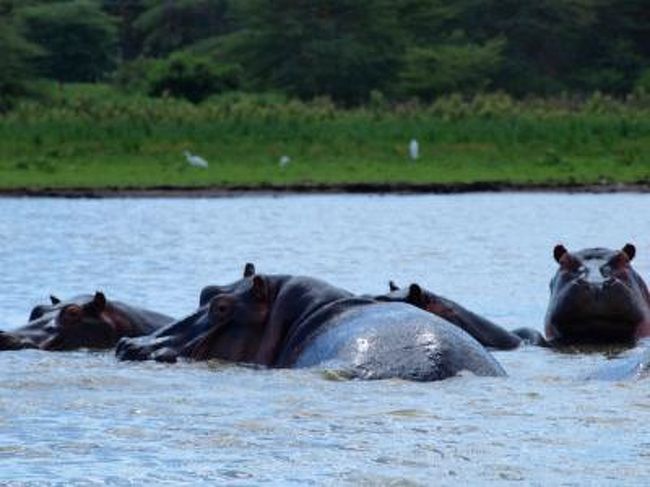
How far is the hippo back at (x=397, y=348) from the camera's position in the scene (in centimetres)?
724

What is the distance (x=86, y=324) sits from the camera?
30.8 ft

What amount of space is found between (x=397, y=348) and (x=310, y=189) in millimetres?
25256

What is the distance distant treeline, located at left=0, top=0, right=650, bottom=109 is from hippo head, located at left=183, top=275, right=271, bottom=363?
42.3 metres

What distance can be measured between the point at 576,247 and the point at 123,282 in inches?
222

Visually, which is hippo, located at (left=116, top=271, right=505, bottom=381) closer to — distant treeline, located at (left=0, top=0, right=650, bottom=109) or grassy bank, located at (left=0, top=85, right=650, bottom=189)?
grassy bank, located at (left=0, top=85, right=650, bottom=189)

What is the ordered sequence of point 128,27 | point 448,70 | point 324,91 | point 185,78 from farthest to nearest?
point 128,27 → point 324,91 → point 448,70 → point 185,78

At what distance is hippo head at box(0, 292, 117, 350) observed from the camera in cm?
924

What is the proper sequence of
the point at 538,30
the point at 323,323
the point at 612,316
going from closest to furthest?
the point at 323,323
the point at 612,316
the point at 538,30

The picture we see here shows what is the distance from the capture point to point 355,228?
24.0m

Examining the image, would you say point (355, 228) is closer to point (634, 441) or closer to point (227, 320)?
point (227, 320)

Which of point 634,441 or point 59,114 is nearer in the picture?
point 634,441

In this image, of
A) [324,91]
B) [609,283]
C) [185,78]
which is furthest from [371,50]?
[609,283]

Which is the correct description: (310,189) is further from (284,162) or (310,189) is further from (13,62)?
(13,62)

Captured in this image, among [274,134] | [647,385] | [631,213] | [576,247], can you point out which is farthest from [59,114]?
[647,385]
